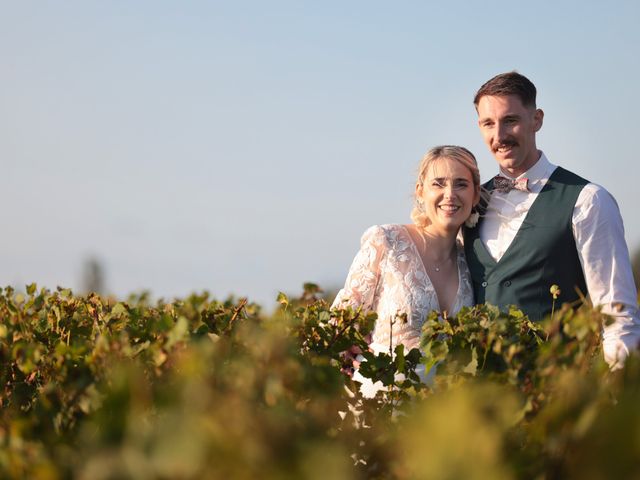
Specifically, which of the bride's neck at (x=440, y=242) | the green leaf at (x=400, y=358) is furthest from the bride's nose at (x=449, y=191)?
the green leaf at (x=400, y=358)

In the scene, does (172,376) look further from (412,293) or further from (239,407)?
(412,293)

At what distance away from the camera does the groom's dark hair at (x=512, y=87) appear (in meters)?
5.34

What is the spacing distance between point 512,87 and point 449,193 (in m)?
0.93

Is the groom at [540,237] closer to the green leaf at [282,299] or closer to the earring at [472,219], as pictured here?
the earring at [472,219]

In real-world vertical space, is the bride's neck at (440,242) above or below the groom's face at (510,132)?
below

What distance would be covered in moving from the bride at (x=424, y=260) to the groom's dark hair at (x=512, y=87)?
48 cm

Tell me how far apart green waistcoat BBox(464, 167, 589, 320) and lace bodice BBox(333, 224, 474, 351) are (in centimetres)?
32

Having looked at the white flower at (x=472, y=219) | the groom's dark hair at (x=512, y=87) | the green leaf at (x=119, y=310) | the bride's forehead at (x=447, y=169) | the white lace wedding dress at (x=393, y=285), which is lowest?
the white lace wedding dress at (x=393, y=285)

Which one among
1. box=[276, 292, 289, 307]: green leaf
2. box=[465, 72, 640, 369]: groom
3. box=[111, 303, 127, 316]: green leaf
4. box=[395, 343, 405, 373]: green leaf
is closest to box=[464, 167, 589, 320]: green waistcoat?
box=[465, 72, 640, 369]: groom

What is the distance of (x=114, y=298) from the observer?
455 cm

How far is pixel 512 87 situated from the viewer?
535cm

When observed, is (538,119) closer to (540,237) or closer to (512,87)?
(512,87)

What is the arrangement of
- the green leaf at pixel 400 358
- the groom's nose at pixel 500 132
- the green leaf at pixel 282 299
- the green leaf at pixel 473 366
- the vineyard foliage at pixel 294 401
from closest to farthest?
the vineyard foliage at pixel 294 401 → the green leaf at pixel 473 366 → the green leaf at pixel 400 358 → the green leaf at pixel 282 299 → the groom's nose at pixel 500 132

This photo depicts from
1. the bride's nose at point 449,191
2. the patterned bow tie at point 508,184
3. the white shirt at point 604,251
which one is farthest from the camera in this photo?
the bride's nose at point 449,191
